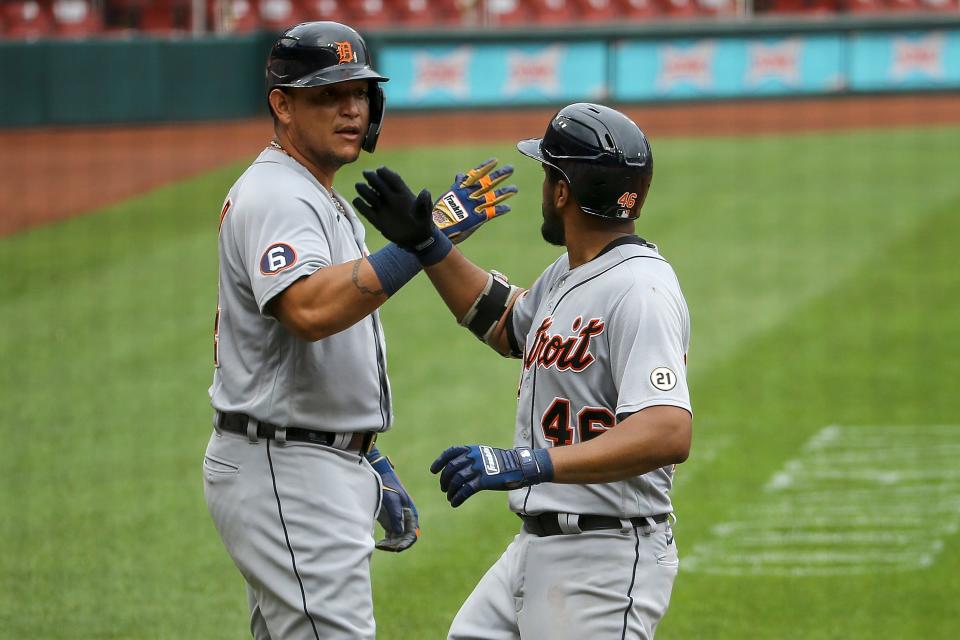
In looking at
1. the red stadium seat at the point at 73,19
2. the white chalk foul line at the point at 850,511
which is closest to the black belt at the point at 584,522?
the white chalk foul line at the point at 850,511

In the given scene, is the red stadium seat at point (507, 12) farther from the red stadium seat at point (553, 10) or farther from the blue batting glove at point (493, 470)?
the blue batting glove at point (493, 470)

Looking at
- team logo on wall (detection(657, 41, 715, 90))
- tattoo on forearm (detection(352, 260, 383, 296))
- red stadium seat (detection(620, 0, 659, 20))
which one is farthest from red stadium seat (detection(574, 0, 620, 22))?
tattoo on forearm (detection(352, 260, 383, 296))

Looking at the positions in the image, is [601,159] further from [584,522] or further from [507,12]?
[507,12]

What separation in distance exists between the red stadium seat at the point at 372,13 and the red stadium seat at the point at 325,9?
161mm

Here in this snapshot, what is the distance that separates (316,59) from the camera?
3.70m

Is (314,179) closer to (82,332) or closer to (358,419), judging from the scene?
(358,419)

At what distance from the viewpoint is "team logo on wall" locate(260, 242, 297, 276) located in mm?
3424

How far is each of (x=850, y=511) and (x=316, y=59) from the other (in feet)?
15.3

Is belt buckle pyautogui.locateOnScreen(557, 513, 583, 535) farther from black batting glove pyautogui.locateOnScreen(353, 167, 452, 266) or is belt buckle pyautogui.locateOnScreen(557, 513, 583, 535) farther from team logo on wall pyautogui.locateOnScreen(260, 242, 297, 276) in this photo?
team logo on wall pyautogui.locateOnScreen(260, 242, 297, 276)

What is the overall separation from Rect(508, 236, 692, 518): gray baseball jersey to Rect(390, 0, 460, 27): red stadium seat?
69.2 feet

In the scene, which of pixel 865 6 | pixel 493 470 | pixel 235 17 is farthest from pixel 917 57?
pixel 493 470

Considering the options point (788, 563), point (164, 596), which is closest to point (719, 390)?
point (788, 563)

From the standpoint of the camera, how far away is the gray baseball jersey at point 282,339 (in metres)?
3.54

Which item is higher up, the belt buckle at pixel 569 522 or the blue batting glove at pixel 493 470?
the blue batting glove at pixel 493 470
